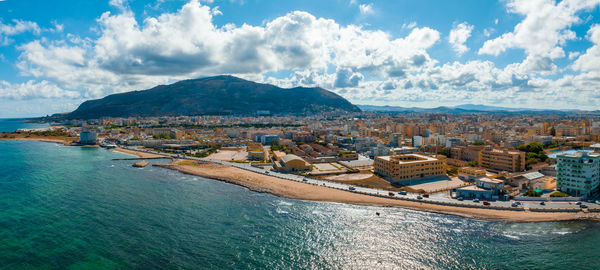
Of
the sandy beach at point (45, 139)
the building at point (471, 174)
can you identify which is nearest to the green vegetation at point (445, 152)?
the building at point (471, 174)

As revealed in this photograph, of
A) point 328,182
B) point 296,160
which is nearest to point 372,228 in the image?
point 328,182

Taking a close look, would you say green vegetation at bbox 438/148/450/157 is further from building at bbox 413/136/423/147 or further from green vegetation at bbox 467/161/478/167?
building at bbox 413/136/423/147

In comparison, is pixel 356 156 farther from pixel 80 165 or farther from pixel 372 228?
pixel 80 165

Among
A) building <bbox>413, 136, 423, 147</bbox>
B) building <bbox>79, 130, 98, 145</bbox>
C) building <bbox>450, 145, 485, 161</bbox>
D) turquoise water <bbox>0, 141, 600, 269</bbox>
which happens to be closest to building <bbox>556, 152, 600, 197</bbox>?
turquoise water <bbox>0, 141, 600, 269</bbox>

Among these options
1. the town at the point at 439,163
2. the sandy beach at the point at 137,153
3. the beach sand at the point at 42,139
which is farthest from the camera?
the beach sand at the point at 42,139

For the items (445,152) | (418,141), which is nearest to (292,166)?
(445,152)

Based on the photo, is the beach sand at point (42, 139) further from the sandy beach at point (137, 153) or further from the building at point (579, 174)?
the building at point (579, 174)
